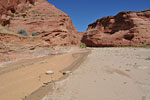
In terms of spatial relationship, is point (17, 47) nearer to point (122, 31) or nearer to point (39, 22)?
point (39, 22)

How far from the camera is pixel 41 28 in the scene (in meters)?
15.8

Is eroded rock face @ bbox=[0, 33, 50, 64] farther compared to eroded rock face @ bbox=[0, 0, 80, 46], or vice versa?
eroded rock face @ bbox=[0, 0, 80, 46]

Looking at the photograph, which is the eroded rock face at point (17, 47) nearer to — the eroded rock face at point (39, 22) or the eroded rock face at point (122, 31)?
the eroded rock face at point (39, 22)

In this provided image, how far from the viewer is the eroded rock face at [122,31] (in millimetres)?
25203

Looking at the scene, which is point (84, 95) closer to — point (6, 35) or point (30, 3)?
point (6, 35)

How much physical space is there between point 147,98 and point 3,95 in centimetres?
343

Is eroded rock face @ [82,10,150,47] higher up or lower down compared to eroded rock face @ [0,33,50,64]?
higher up

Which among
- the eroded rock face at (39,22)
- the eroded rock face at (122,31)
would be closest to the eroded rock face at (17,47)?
the eroded rock face at (39,22)

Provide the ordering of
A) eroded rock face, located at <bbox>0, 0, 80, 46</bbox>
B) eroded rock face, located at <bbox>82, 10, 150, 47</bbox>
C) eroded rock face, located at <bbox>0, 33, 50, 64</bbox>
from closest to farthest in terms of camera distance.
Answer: eroded rock face, located at <bbox>0, 33, 50, 64</bbox>
eroded rock face, located at <bbox>0, 0, 80, 46</bbox>
eroded rock face, located at <bbox>82, 10, 150, 47</bbox>

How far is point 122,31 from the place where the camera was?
98.8ft

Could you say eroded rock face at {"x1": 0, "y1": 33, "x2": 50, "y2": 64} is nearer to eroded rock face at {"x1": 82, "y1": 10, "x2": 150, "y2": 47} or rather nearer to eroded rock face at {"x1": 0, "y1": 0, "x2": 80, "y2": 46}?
eroded rock face at {"x1": 0, "y1": 0, "x2": 80, "y2": 46}

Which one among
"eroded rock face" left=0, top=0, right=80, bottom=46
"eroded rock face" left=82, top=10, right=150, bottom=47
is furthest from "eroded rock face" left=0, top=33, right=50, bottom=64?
"eroded rock face" left=82, top=10, right=150, bottom=47

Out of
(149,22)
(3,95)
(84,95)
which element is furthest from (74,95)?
(149,22)

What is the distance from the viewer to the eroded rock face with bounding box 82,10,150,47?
25203mm
